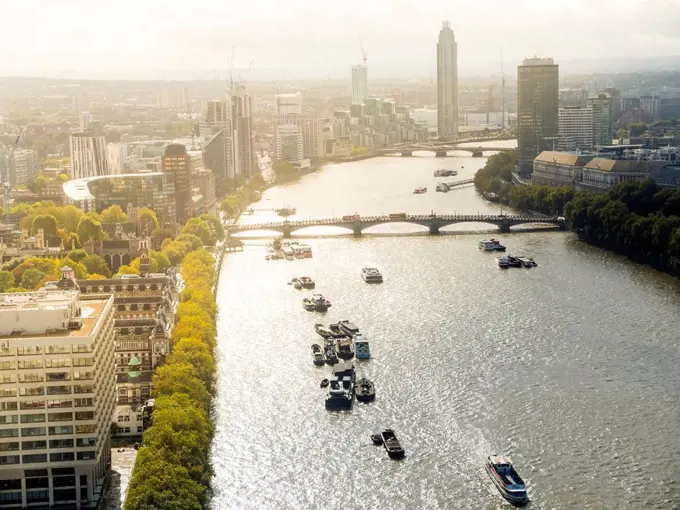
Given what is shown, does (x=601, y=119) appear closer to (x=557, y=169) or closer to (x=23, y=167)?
(x=557, y=169)

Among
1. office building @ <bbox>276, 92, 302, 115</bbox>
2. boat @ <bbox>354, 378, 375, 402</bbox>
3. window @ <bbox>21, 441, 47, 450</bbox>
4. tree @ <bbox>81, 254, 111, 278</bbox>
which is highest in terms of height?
office building @ <bbox>276, 92, 302, 115</bbox>

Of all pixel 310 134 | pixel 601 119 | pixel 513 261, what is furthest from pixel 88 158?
pixel 601 119

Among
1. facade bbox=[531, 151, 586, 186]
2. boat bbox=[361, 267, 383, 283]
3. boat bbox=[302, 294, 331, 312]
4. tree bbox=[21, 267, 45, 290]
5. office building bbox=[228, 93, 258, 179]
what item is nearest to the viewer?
boat bbox=[302, 294, 331, 312]

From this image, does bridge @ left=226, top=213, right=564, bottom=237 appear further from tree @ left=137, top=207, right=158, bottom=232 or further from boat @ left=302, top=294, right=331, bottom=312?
boat @ left=302, top=294, right=331, bottom=312

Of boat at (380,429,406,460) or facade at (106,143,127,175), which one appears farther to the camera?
facade at (106,143,127,175)

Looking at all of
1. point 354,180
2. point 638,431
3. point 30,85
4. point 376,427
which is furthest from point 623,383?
point 30,85

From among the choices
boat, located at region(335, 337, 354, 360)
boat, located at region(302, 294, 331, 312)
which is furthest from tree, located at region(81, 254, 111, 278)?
boat, located at region(335, 337, 354, 360)
